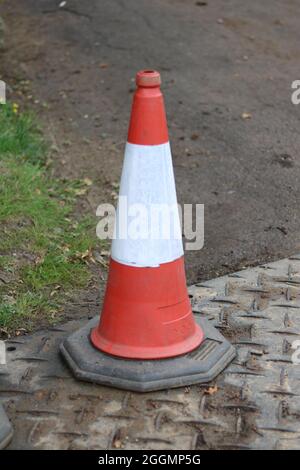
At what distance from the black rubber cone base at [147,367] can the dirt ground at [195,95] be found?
3.64 feet

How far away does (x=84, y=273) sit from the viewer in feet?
15.1

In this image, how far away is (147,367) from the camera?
3.42m

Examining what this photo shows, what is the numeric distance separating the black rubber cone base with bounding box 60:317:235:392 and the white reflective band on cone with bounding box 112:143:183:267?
420mm

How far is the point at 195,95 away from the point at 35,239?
3.00 meters

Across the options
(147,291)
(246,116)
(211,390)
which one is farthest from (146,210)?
(246,116)

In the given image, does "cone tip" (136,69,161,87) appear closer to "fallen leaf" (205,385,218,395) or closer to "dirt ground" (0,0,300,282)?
"fallen leaf" (205,385,218,395)

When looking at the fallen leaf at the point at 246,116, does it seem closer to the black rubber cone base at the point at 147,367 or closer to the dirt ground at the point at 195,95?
the dirt ground at the point at 195,95

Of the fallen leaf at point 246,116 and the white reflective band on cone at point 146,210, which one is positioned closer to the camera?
the white reflective band on cone at point 146,210

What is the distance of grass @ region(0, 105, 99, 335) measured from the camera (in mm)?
4238

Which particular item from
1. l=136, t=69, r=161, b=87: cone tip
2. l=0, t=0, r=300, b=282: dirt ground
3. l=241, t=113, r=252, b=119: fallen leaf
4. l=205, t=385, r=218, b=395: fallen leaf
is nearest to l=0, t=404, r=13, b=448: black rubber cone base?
l=205, t=385, r=218, b=395: fallen leaf

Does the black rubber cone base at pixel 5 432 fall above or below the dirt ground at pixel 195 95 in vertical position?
above

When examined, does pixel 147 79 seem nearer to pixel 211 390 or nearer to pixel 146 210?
pixel 146 210

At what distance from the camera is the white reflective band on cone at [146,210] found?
3.46m

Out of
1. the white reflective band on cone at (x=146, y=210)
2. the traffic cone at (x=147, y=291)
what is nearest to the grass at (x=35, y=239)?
the traffic cone at (x=147, y=291)
